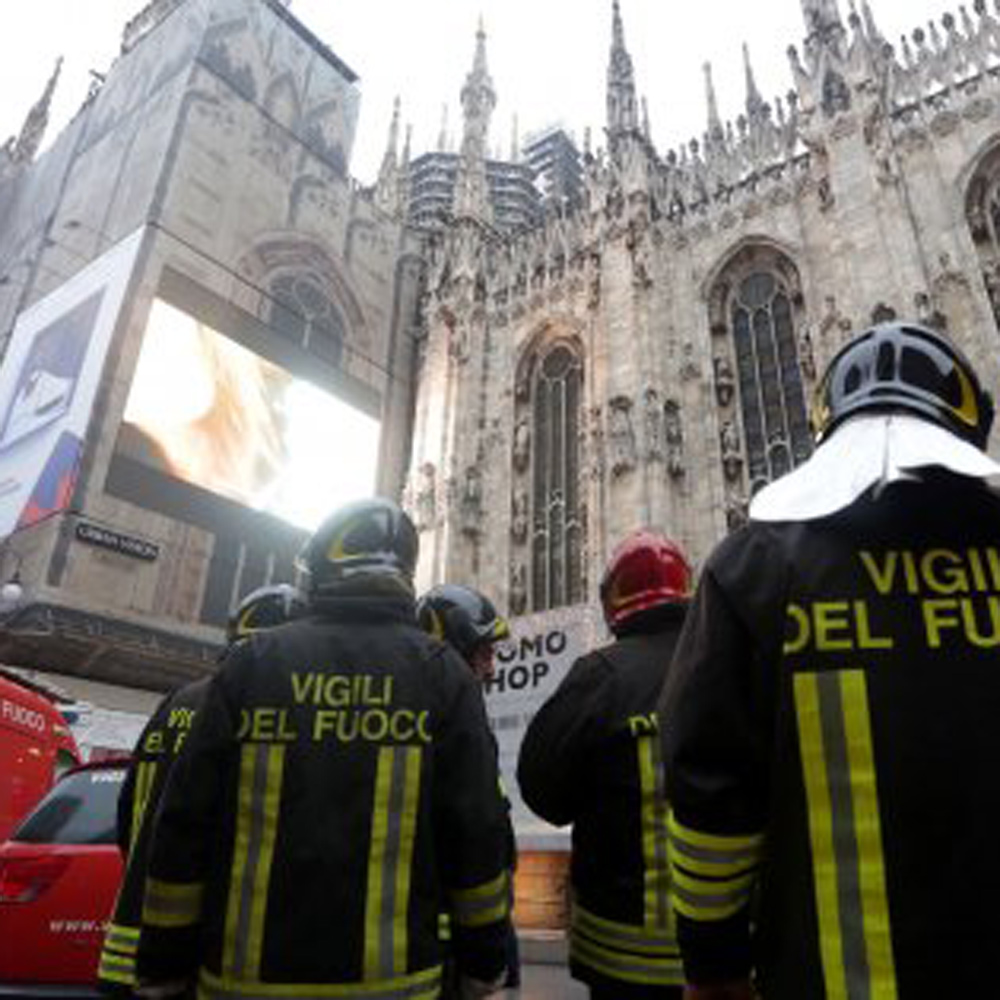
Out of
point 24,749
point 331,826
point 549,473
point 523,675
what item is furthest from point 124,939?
point 549,473

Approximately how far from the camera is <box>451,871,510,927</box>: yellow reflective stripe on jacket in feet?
7.09

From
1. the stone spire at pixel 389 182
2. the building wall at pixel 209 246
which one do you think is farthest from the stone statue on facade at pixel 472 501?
the stone spire at pixel 389 182

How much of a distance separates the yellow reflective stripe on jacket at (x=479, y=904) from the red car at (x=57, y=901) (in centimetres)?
273

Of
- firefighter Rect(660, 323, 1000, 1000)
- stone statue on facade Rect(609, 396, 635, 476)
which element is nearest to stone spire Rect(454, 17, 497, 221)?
stone statue on facade Rect(609, 396, 635, 476)

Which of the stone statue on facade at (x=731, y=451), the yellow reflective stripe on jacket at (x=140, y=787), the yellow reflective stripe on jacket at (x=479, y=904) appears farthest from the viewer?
the stone statue on facade at (x=731, y=451)

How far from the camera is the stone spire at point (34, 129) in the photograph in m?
25.9

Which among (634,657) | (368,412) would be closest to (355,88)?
(368,412)

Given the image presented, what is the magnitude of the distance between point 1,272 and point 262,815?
84.2ft

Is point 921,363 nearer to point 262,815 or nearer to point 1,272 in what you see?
Result: point 262,815

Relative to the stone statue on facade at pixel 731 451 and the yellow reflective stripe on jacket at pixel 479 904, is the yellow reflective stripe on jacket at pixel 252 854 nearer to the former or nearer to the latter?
the yellow reflective stripe on jacket at pixel 479 904

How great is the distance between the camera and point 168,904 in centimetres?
202

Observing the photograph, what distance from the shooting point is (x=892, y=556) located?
1.53 metres

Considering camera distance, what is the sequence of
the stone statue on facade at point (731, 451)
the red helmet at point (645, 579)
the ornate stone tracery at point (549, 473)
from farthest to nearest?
the ornate stone tracery at point (549, 473)
the stone statue on facade at point (731, 451)
the red helmet at point (645, 579)

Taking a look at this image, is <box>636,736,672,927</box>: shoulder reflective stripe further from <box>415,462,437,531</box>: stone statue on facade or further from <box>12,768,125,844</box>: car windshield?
<box>415,462,437,531</box>: stone statue on facade
